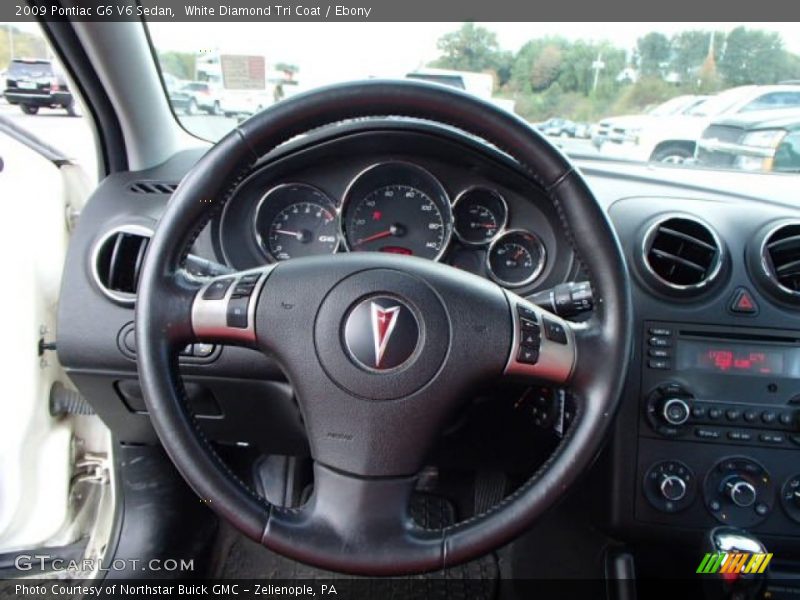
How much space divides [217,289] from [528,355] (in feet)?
1.77

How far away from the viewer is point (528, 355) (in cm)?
114

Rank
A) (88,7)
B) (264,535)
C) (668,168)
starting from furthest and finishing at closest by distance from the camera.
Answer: (668,168) < (88,7) < (264,535)

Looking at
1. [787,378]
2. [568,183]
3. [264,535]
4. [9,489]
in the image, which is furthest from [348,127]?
[9,489]

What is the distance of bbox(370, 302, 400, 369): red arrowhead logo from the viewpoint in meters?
1.15

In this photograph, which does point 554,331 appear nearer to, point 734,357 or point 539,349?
point 539,349

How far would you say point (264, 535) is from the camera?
1.09 metres

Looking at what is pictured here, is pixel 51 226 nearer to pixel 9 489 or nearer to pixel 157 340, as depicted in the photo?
pixel 9 489

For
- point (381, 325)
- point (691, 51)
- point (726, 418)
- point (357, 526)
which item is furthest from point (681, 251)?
point (357, 526)

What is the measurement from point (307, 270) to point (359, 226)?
0.57m

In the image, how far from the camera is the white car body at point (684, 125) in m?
1.77

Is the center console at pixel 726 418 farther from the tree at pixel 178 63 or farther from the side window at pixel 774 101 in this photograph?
the tree at pixel 178 63

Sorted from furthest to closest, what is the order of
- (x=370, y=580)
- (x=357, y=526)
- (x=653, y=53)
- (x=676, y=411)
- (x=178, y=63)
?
(x=370, y=580), (x=178, y=63), (x=653, y=53), (x=676, y=411), (x=357, y=526)

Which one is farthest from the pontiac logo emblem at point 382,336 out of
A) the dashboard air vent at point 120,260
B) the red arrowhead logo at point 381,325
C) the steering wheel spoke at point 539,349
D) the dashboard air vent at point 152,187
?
the dashboard air vent at point 152,187

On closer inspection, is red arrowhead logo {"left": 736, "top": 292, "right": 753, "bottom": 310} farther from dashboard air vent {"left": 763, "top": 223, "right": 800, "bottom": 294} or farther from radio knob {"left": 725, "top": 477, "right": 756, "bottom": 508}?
radio knob {"left": 725, "top": 477, "right": 756, "bottom": 508}
